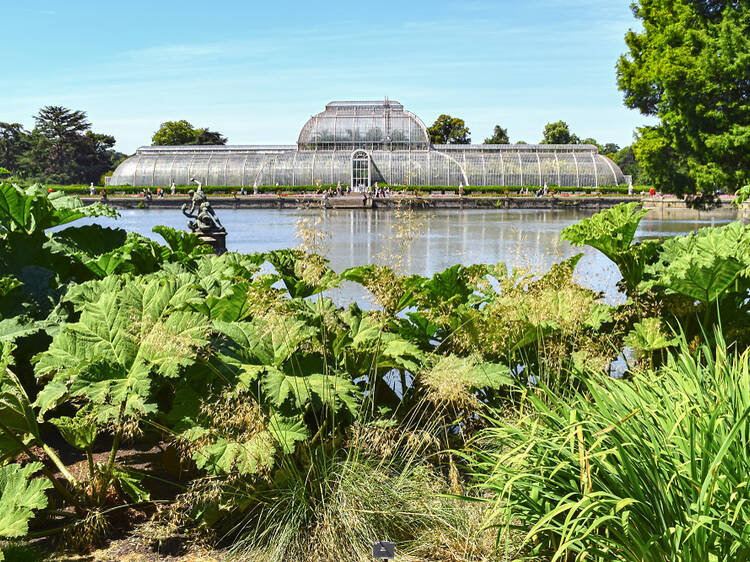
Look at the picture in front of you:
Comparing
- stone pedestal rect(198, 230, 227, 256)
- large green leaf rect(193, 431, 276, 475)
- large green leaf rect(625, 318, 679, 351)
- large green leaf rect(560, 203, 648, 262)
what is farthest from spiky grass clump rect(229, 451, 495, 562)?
stone pedestal rect(198, 230, 227, 256)

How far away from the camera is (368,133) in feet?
217

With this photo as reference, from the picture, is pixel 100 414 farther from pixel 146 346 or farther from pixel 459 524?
pixel 459 524

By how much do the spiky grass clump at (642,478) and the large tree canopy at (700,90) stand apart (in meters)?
19.5

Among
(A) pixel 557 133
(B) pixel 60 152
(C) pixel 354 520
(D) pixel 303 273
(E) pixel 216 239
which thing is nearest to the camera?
(C) pixel 354 520

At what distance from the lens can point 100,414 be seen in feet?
9.32

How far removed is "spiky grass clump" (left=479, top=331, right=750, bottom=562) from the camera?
2234 mm

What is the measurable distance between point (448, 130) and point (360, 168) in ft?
79.2

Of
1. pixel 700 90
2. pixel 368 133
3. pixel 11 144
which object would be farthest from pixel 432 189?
pixel 11 144

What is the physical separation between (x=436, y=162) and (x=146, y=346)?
6123cm

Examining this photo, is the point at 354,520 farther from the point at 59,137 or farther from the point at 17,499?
the point at 59,137

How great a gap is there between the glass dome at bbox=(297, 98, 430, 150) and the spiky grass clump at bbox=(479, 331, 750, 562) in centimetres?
6416

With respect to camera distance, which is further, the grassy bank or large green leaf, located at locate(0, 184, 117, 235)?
the grassy bank

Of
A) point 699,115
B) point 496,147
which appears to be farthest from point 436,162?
point 699,115

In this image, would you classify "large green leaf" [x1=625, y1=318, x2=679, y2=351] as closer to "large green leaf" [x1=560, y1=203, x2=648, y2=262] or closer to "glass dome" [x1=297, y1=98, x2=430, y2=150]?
"large green leaf" [x1=560, y1=203, x2=648, y2=262]
